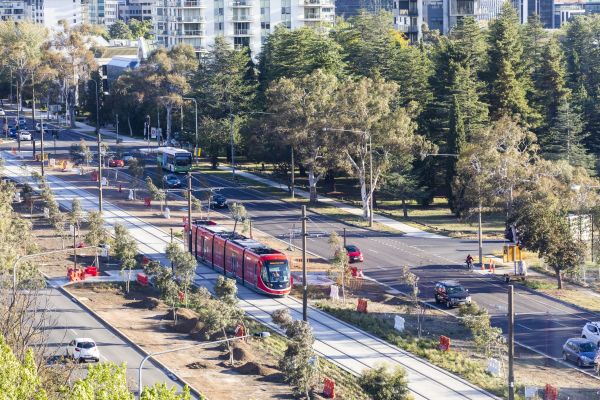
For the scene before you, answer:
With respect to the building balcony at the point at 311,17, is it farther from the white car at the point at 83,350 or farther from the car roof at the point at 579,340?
the white car at the point at 83,350

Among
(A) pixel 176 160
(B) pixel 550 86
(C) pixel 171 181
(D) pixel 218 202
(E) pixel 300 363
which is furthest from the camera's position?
(A) pixel 176 160

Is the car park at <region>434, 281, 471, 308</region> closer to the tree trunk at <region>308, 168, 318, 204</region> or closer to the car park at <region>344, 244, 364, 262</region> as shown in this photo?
the car park at <region>344, 244, 364, 262</region>

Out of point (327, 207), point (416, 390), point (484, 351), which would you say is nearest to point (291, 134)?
point (327, 207)

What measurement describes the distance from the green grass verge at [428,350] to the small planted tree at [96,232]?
16952 millimetres

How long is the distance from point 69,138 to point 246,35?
30315 mm

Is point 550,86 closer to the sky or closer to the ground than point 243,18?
closer to the ground

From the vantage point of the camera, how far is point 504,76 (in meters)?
106

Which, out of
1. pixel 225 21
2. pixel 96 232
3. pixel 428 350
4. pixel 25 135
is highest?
pixel 225 21

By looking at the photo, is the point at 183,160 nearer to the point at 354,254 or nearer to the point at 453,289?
the point at 354,254

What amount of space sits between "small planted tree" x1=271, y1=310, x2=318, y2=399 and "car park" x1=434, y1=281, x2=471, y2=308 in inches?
646

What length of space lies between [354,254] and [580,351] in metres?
23.5

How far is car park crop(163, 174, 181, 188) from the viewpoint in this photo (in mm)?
106875

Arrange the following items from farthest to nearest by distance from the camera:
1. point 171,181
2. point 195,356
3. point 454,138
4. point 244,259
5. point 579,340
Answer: point 171,181, point 454,138, point 244,259, point 195,356, point 579,340

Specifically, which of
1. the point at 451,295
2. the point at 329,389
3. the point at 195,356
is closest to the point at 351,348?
the point at 195,356
